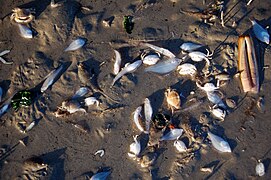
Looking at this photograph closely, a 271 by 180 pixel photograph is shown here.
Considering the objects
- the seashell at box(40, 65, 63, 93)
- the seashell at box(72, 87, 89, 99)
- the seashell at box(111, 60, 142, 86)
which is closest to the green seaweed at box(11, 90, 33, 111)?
the seashell at box(40, 65, 63, 93)

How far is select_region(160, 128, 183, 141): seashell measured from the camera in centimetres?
560

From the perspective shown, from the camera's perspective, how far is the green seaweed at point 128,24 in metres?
5.72

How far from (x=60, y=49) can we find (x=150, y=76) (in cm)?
144

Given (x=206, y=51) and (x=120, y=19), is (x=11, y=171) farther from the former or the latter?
(x=206, y=51)

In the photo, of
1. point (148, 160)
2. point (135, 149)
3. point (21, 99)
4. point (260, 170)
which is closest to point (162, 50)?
point (135, 149)

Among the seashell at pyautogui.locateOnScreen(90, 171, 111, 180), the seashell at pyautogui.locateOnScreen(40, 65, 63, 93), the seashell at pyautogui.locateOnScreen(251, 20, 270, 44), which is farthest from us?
the seashell at pyautogui.locateOnScreen(251, 20, 270, 44)

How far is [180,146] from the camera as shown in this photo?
559cm

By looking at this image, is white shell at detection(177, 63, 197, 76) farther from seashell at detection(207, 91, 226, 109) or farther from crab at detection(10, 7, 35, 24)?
crab at detection(10, 7, 35, 24)

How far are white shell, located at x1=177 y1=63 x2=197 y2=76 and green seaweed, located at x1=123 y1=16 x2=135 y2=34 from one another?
953 mm

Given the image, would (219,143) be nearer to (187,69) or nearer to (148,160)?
(148,160)

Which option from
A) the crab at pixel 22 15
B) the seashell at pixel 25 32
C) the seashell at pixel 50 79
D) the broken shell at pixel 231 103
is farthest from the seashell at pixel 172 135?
the crab at pixel 22 15

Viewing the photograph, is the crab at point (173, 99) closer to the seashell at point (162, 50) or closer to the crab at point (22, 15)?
the seashell at point (162, 50)

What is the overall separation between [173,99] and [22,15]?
8.51 feet

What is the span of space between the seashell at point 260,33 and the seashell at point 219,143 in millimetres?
1709
